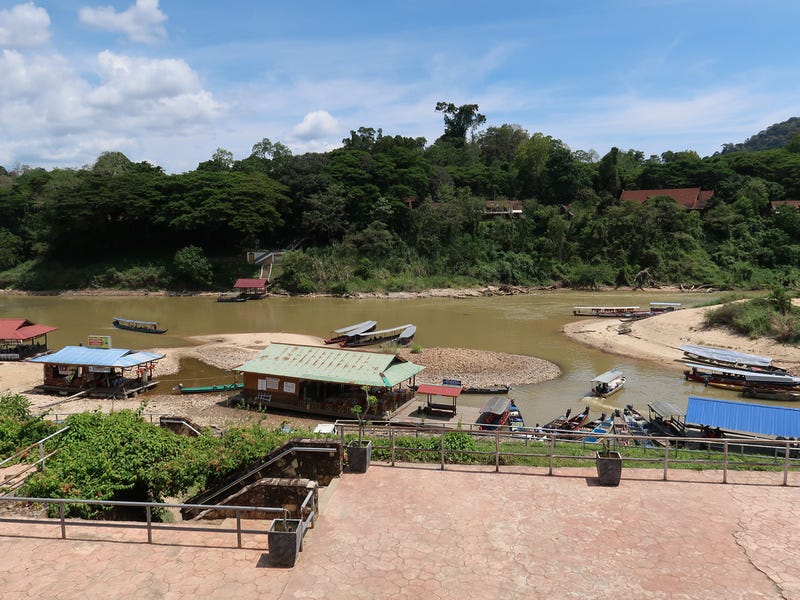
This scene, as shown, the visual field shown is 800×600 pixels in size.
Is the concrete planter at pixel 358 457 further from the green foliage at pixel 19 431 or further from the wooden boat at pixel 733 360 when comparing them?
the wooden boat at pixel 733 360

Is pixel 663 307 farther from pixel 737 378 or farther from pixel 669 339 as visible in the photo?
pixel 737 378

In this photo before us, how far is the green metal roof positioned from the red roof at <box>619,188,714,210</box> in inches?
2717

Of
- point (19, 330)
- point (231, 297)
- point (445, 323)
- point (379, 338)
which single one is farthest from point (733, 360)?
point (231, 297)

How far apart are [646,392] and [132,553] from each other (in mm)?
28633

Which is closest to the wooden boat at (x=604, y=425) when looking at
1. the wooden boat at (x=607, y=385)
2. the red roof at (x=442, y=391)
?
the wooden boat at (x=607, y=385)

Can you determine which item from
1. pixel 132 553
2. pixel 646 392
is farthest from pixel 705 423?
pixel 132 553

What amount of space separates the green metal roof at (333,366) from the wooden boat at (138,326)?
944 inches

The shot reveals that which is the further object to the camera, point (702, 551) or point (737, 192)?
point (737, 192)

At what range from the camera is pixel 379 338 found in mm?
44125

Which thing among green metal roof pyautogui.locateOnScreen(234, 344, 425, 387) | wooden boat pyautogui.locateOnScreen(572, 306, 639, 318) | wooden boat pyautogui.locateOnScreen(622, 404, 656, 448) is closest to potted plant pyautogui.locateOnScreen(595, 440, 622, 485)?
wooden boat pyautogui.locateOnScreen(622, 404, 656, 448)

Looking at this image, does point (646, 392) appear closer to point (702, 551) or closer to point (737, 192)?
point (702, 551)

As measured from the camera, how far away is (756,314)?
40.8 m

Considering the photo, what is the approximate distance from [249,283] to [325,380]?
41859 millimetres

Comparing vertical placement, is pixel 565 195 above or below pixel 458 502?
above
